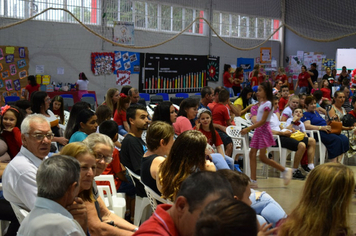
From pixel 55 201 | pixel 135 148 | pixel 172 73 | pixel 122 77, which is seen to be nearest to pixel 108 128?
pixel 135 148

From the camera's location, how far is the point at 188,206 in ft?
5.23

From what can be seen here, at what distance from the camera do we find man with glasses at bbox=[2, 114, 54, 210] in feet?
8.99

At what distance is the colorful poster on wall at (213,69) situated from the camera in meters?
16.4

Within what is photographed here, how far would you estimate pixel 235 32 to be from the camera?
56.0ft

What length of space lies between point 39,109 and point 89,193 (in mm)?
3601

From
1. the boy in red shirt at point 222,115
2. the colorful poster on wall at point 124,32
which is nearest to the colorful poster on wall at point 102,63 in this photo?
the colorful poster on wall at point 124,32

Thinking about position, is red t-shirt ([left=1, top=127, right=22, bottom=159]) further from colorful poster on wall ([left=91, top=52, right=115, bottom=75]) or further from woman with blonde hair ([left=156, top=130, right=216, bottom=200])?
colorful poster on wall ([left=91, top=52, right=115, bottom=75])

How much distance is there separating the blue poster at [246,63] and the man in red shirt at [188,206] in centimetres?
1609

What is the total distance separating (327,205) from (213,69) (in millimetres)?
14560

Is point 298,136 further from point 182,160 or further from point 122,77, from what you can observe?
point 122,77

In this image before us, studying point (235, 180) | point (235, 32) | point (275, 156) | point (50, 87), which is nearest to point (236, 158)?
point (275, 156)

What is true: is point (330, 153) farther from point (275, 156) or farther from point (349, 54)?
point (349, 54)

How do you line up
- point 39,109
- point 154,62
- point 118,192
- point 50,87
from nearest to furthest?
point 118,192 → point 39,109 → point 50,87 → point 154,62

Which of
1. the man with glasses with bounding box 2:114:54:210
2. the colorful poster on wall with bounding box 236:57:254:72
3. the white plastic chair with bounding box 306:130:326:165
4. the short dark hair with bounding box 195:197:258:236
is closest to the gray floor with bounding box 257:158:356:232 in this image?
the white plastic chair with bounding box 306:130:326:165
